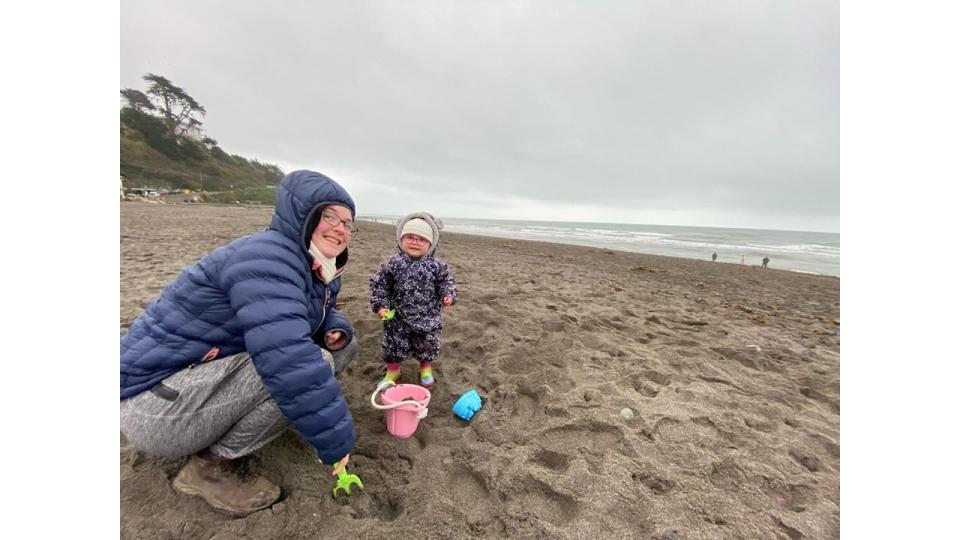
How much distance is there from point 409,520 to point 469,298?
12.3 feet

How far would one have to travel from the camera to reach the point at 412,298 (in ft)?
10.3

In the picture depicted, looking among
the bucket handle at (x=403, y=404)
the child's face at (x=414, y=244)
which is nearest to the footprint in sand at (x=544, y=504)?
the bucket handle at (x=403, y=404)

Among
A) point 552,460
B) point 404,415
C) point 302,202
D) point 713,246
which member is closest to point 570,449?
point 552,460

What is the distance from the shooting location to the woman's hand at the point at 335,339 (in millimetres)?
2408

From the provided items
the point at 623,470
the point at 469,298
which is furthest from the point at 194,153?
the point at 623,470

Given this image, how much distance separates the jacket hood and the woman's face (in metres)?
0.03

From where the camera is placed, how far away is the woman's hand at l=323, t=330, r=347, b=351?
2408 mm

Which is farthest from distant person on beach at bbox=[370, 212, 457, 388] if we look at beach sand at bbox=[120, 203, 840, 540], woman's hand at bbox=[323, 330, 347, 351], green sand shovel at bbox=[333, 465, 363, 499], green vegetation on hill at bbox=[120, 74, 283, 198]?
green vegetation on hill at bbox=[120, 74, 283, 198]

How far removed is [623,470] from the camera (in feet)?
7.09

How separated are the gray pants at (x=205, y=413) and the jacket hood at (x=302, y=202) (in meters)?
0.73

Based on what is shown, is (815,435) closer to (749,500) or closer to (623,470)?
(749,500)

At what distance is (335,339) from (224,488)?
38.3 inches

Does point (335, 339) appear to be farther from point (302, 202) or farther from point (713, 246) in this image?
point (713, 246)

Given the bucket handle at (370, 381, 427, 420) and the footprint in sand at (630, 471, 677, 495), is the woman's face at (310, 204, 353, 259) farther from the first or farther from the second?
the footprint in sand at (630, 471, 677, 495)
